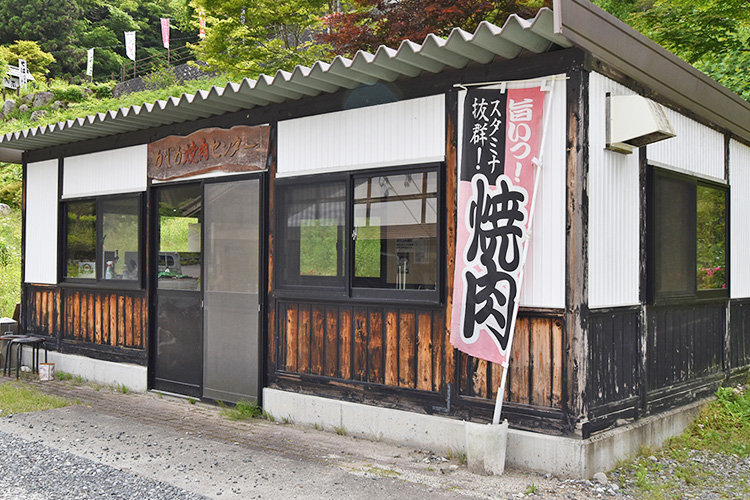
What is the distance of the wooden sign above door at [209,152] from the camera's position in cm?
679

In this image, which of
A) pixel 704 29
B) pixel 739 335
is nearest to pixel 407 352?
pixel 739 335

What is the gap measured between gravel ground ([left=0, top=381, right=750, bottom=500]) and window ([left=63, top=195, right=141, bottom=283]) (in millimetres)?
2331

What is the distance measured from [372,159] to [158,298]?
138 inches

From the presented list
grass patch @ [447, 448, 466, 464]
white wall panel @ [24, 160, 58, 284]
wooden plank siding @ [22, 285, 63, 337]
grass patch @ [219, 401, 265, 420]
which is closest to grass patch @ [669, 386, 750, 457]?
grass patch @ [447, 448, 466, 464]

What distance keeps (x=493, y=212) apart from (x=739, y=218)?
4.02m

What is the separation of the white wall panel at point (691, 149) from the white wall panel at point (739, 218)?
0.43 meters

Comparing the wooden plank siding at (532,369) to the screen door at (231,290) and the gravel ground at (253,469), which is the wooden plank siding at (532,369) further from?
the screen door at (231,290)

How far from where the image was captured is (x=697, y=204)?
6.53 meters

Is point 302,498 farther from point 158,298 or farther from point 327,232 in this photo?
point 158,298

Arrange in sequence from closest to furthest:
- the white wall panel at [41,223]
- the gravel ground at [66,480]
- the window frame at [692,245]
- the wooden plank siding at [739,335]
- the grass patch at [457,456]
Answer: the gravel ground at [66,480] < the grass patch at [457,456] < the window frame at [692,245] < the wooden plank siding at [739,335] < the white wall panel at [41,223]

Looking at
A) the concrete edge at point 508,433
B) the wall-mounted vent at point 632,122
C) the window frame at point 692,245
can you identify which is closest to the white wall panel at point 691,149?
the window frame at point 692,245

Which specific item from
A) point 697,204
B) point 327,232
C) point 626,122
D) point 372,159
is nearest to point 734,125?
point 697,204

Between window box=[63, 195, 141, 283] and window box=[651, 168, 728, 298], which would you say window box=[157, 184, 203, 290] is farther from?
window box=[651, 168, 728, 298]

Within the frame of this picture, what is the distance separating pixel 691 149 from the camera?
6395 mm
